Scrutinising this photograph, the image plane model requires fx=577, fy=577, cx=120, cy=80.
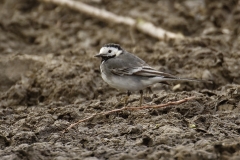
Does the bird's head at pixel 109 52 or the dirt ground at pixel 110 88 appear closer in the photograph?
the dirt ground at pixel 110 88

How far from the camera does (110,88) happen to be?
9.67 m

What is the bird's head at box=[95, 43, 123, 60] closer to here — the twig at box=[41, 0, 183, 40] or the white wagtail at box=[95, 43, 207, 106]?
the white wagtail at box=[95, 43, 207, 106]

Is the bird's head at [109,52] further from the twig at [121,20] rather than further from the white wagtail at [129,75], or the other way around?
the twig at [121,20]

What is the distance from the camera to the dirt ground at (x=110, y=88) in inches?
245

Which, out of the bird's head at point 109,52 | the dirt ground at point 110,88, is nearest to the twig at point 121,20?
the dirt ground at point 110,88

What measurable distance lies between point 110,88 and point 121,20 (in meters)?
3.79

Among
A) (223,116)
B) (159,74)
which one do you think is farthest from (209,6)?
(223,116)

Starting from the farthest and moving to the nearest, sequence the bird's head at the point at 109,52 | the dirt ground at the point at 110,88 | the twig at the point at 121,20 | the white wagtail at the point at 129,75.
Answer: the twig at the point at 121,20 < the bird's head at the point at 109,52 < the white wagtail at the point at 129,75 < the dirt ground at the point at 110,88

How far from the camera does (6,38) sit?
12539 mm

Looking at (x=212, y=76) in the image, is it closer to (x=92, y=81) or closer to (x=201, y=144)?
(x=92, y=81)

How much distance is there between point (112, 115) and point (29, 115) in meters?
1.19

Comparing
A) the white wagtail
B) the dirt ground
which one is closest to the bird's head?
the white wagtail

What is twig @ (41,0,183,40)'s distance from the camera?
40.5 feet

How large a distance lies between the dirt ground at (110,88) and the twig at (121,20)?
6.0 inches
